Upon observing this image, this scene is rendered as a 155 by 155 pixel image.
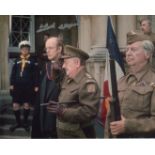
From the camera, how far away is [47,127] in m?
5.97

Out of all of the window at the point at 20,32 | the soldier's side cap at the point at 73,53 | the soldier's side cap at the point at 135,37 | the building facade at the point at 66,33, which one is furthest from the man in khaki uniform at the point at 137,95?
the window at the point at 20,32

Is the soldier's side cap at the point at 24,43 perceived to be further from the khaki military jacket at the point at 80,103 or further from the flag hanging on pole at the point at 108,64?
the flag hanging on pole at the point at 108,64

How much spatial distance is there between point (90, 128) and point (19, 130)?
73 cm

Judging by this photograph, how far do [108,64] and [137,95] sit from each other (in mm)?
431

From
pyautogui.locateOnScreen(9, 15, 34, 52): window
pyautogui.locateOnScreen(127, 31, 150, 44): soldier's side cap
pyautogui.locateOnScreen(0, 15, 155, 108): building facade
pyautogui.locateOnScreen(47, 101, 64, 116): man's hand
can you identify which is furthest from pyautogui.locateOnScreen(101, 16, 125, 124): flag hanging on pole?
pyautogui.locateOnScreen(9, 15, 34, 52): window

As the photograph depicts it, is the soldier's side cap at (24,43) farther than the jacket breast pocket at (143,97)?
Yes

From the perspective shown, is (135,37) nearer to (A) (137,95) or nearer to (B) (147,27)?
(B) (147,27)

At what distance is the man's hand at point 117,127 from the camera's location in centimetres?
585

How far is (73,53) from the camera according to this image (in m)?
5.92

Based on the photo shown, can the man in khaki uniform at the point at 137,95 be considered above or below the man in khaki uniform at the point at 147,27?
below

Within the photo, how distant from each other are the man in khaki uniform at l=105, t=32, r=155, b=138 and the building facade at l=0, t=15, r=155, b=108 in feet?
0.49

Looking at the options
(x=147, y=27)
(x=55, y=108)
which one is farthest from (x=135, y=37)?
(x=55, y=108)

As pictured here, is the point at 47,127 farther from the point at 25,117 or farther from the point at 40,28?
the point at 40,28
